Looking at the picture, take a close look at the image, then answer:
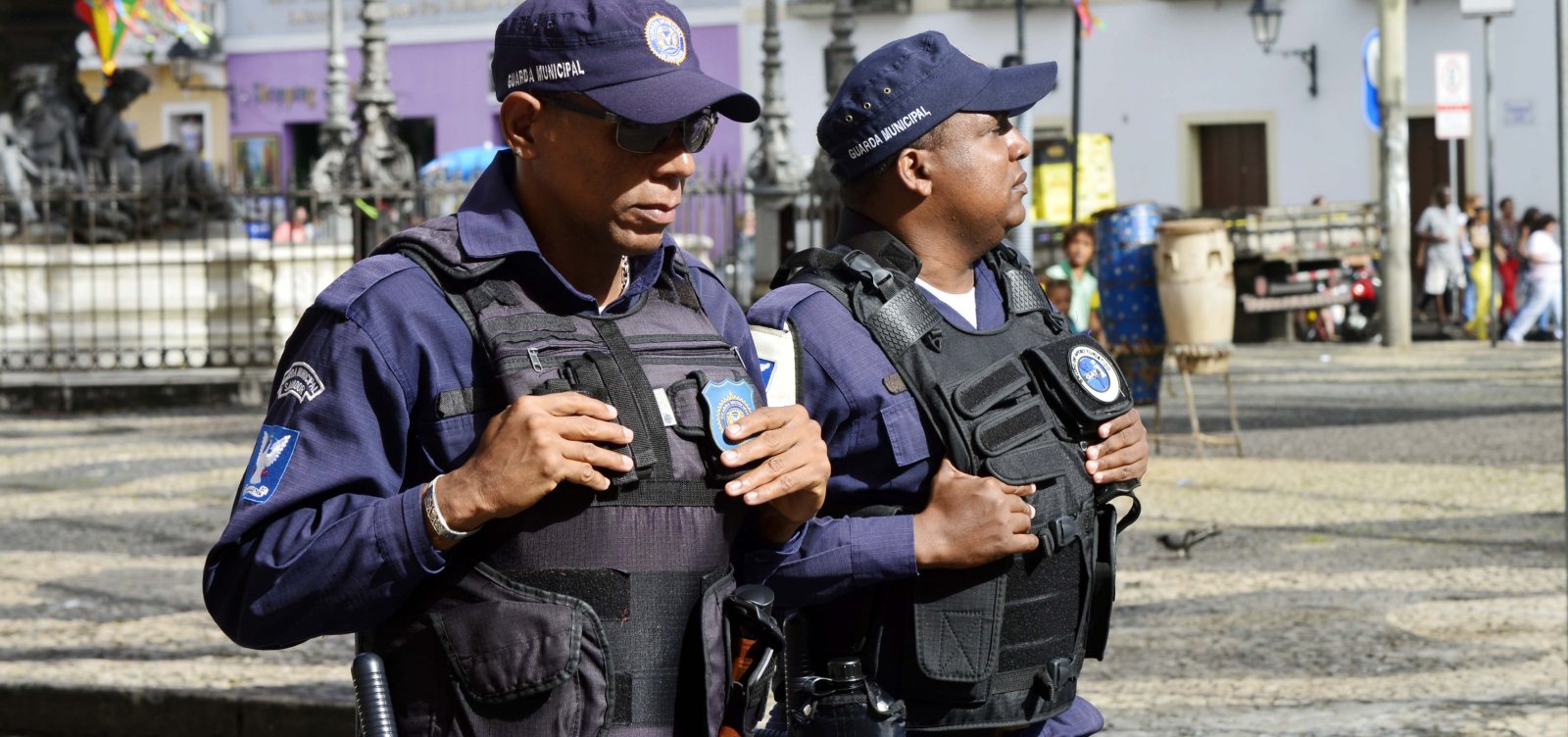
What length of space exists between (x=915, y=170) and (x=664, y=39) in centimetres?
93

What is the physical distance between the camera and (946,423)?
10.6 feet

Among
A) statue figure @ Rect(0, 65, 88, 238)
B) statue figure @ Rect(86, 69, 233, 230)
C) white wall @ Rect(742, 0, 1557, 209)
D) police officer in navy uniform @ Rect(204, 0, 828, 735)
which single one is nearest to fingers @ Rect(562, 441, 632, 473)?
police officer in navy uniform @ Rect(204, 0, 828, 735)

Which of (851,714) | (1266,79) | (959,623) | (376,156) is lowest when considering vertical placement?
(851,714)

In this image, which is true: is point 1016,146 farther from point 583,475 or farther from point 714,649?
point 583,475

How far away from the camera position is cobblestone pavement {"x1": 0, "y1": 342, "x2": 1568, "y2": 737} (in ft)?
21.7

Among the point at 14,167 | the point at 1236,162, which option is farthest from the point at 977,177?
the point at 1236,162

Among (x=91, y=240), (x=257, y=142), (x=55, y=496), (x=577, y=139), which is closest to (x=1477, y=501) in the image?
(x=55, y=496)

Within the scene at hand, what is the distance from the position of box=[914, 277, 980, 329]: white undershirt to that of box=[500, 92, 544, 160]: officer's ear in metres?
0.95

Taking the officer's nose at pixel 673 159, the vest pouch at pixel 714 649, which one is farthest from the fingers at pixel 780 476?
the officer's nose at pixel 673 159

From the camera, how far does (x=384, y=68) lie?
18.4 m

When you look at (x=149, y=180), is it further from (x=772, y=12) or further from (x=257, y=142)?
(x=257, y=142)

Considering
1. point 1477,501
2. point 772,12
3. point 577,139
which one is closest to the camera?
point 577,139

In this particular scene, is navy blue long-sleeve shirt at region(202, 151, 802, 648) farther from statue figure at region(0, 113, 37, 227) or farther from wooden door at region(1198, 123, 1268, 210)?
wooden door at region(1198, 123, 1268, 210)

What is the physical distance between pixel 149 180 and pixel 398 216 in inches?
121
